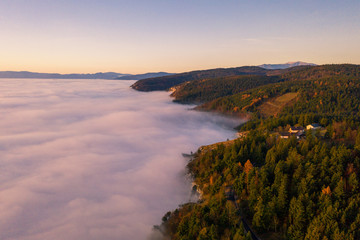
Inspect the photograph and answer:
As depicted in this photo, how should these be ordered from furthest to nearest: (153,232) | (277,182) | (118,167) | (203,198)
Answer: (118,167)
(203,198)
(153,232)
(277,182)

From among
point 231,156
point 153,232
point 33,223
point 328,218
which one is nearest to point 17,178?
point 33,223

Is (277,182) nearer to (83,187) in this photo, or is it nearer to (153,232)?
(153,232)

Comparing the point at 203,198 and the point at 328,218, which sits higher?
the point at 328,218

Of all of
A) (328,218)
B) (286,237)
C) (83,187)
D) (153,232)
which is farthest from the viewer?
(83,187)

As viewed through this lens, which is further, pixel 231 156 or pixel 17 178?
pixel 17 178

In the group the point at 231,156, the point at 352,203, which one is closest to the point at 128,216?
the point at 231,156

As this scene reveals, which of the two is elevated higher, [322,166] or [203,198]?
[322,166]

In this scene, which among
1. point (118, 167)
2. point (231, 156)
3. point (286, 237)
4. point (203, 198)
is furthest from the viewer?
point (118, 167)

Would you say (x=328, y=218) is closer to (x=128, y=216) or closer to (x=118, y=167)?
(x=128, y=216)

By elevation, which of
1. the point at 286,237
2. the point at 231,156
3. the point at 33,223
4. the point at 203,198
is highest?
the point at 231,156
